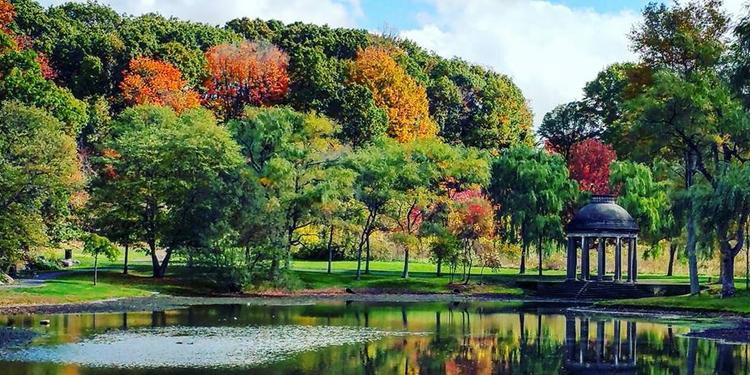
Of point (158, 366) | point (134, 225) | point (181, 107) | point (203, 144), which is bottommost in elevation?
point (158, 366)

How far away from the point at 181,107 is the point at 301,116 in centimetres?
2442

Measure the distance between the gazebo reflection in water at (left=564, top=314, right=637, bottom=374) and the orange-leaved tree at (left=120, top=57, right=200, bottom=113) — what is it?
180ft

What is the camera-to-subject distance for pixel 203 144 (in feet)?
229

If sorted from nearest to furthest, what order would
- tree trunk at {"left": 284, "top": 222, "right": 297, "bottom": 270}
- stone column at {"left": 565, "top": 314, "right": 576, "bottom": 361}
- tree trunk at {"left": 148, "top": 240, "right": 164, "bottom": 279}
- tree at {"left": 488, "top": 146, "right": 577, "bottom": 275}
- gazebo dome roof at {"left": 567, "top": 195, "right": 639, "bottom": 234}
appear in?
1. stone column at {"left": 565, "top": 314, "right": 576, "bottom": 361}
2. tree trunk at {"left": 284, "top": 222, "right": 297, "bottom": 270}
3. tree trunk at {"left": 148, "top": 240, "right": 164, "bottom": 279}
4. gazebo dome roof at {"left": 567, "top": 195, "right": 639, "bottom": 234}
5. tree at {"left": 488, "top": 146, "right": 577, "bottom": 275}

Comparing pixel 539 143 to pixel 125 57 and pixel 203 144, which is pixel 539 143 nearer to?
pixel 125 57

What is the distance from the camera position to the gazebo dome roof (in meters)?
71.1

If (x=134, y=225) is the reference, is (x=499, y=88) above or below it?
above

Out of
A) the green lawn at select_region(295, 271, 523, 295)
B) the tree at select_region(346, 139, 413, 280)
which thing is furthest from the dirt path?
the tree at select_region(346, 139, 413, 280)

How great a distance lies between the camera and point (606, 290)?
229 ft

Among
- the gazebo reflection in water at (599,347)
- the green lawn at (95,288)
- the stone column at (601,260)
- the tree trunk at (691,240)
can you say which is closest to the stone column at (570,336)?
the gazebo reflection in water at (599,347)

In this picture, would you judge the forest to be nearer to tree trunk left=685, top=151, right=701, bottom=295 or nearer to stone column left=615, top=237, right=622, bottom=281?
tree trunk left=685, top=151, right=701, bottom=295

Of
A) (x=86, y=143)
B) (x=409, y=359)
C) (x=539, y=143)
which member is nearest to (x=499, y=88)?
(x=539, y=143)

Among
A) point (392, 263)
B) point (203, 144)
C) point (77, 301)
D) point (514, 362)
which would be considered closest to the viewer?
point (514, 362)

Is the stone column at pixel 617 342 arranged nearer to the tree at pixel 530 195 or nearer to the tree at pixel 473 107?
the tree at pixel 530 195
